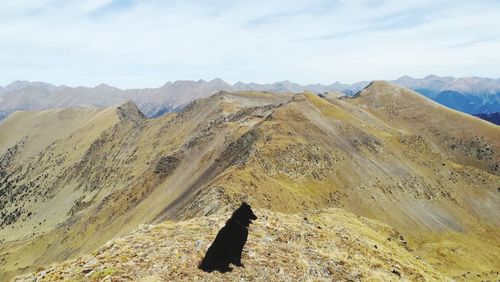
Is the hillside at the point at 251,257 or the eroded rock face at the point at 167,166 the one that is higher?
the hillside at the point at 251,257

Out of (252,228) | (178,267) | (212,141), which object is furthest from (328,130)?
(178,267)

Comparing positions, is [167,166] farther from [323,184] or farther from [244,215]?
[244,215]

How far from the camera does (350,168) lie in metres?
110

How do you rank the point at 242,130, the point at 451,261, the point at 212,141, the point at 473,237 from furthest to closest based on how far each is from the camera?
the point at 212,141 → the point at 242,130 → the point at 473,237 → the point at 451,261

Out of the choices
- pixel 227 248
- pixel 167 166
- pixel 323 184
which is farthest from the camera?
pixel 167 166

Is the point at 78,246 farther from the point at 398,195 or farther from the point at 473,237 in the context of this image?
the point at 473,237

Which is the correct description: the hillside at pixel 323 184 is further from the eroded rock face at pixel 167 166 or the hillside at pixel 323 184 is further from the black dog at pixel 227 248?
the black dog at pixel 227 248

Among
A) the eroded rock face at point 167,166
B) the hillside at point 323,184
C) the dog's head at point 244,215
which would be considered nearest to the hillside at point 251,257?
the dog's head at point 244,215

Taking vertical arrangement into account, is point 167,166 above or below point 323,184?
above

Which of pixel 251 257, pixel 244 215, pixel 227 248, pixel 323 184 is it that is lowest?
pixel 323 184

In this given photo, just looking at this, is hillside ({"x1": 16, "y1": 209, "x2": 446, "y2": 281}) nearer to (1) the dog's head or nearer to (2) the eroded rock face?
(1) the dog's head

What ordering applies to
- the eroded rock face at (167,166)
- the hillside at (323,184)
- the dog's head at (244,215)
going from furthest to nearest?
the eroded rock face at (167,166)
the hillside at (323,184)
the dog's head at (244,215)

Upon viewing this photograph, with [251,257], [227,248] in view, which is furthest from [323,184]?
[227,248]

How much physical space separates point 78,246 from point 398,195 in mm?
92164
